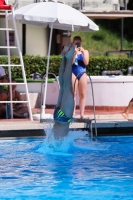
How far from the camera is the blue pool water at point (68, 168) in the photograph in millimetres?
7861

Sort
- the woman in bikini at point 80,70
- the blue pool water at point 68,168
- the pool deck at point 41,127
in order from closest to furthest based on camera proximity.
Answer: the blue pool water at point 68,168, the pool deck at point 41,127, the woman in bikini at point 80,70

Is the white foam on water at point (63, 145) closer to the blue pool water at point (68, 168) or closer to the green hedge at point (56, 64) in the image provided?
the blue pool water at point (68, 168)

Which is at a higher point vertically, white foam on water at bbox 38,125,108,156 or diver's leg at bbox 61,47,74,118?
diver's leg at bbox 61,47,74,118

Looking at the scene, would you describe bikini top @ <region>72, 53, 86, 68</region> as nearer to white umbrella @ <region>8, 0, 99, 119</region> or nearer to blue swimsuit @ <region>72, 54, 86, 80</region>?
blue swimsuit @ <region>72, 54, 86, 80</region>

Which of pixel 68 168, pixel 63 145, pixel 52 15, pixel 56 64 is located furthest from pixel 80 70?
pixel 56 64

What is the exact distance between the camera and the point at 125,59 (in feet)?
69.4

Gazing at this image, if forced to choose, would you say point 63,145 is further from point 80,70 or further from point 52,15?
point 52,15

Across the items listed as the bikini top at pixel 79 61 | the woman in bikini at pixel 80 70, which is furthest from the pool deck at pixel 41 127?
the bikini top at pixel 79 61

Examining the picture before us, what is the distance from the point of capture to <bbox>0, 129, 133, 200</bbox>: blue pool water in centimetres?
786

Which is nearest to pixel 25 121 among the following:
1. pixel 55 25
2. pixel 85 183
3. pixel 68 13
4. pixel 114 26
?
pixel 68 13

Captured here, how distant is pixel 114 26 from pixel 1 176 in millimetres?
36707

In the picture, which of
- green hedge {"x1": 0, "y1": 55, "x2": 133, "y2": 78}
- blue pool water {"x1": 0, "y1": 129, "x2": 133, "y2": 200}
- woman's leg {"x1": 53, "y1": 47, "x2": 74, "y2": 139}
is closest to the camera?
blue pool water {"x1": 0, "y1": 129, "x2": 133, "y2": 200}

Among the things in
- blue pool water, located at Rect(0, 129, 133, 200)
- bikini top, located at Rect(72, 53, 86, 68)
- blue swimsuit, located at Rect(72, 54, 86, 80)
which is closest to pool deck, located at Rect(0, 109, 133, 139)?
blue pool water, located at Rect(0, 129, 133, 200)

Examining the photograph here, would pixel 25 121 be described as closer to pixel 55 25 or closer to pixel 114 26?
pixel 55 25
